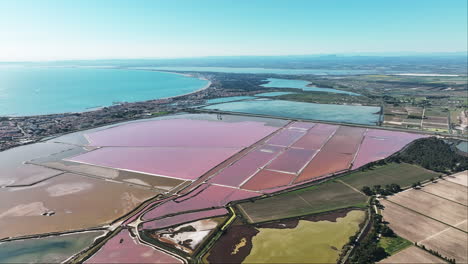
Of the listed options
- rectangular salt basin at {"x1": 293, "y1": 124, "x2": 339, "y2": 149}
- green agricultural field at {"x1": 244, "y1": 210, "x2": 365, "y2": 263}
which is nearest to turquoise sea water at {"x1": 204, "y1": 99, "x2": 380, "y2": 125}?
rectangular salt basin at {"x1": 293, "y1": 124, "x2": 339, "y2": 149}

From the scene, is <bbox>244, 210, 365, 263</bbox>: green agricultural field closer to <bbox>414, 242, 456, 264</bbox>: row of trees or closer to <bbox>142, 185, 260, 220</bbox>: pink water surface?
<bbox>414, 242, 456, 264</bbox>: row of trees

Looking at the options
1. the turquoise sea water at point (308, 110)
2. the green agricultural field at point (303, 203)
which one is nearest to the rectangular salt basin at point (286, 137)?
the turquoise sea water at point (308, 110)

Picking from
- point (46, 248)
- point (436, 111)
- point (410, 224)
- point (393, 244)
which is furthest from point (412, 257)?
point (436, 111)

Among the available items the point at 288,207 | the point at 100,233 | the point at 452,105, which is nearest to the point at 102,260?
the point at 100,233

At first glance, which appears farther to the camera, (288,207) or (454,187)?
(454,187)

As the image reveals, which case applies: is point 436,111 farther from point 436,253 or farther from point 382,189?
point 436,253

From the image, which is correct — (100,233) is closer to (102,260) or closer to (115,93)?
(102,260)
